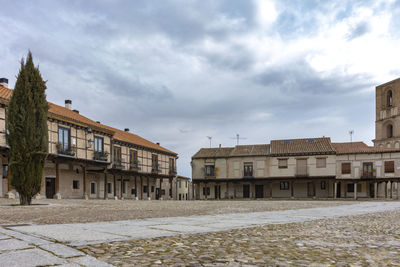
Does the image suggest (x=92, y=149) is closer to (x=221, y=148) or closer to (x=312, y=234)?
(x=221, y=148)

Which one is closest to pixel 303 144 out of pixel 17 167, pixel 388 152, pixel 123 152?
pixel 388 152

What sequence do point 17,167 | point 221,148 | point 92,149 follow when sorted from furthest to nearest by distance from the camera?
point 221,148
point 92,149
point 17,167

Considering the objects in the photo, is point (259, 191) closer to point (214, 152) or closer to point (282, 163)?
point (282, 163)

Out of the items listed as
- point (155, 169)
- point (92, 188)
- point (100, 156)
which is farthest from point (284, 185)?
point (100, 156)

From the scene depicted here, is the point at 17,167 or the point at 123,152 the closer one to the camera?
the point at 17,167

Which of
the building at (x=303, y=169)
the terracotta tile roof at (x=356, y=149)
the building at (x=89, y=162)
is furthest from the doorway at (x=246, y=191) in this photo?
the terracotta tile roof at (x=356, y=149)

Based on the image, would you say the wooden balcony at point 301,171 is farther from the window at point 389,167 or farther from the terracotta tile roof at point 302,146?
the window at point 389,167

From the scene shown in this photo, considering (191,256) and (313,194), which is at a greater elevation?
(191,256)

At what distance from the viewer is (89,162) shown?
28344mm

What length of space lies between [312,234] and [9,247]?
3.89 metres

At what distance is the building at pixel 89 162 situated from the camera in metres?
24.4

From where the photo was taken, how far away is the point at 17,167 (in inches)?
593

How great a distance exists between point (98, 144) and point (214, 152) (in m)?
19.2

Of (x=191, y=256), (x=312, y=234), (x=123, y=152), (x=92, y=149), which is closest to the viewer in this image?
(x=191, y=256)
